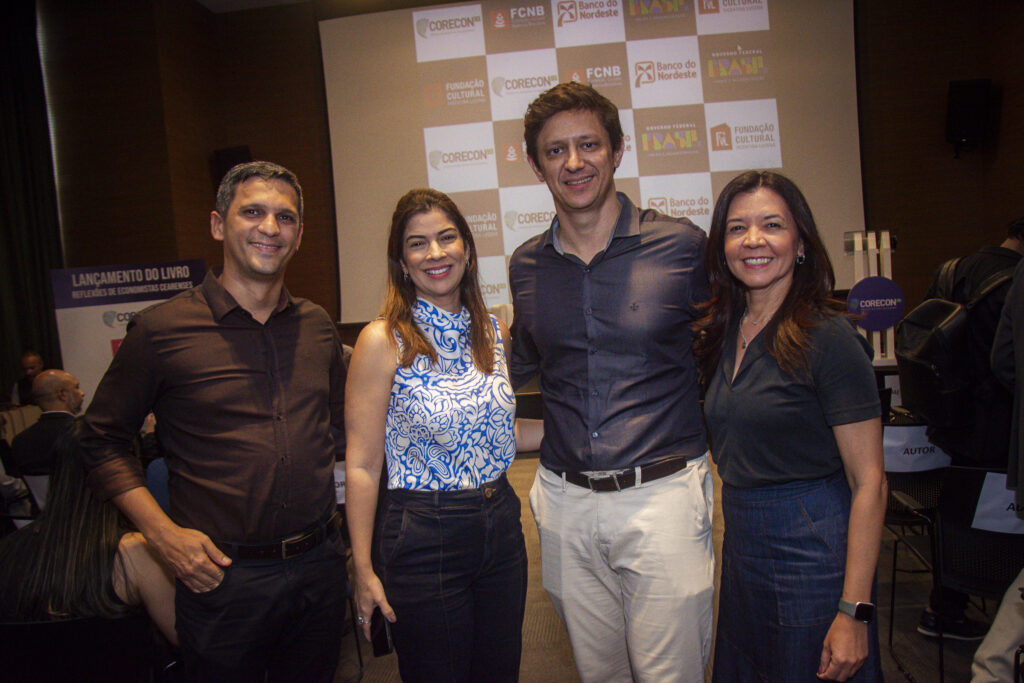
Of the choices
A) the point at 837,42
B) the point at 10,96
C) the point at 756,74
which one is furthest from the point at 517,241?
the point at 10,96

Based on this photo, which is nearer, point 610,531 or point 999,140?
point 610,531

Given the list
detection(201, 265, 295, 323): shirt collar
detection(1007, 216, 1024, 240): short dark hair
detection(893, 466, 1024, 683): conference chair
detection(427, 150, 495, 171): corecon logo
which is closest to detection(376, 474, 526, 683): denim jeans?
detection(201, 265, 295, 323): shirt collar

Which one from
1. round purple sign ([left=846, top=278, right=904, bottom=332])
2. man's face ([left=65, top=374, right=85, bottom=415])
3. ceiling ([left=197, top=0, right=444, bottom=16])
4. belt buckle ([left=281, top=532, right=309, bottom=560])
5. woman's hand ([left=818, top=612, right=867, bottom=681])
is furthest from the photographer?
ceiling ([left=197, top=0, right=444, bottom=16])

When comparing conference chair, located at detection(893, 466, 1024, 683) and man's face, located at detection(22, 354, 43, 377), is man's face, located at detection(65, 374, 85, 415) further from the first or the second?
conference chair, located at detection(893, 466, 1024, 683)

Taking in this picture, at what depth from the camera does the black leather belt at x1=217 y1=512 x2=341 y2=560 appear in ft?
5.06

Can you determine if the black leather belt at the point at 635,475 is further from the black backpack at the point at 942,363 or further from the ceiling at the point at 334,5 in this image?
the ceiling at the point at 334,5

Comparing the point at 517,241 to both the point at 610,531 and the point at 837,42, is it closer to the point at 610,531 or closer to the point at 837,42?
the point at 837,42

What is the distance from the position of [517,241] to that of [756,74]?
256 cm

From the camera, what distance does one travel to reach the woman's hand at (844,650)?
1.31 metres

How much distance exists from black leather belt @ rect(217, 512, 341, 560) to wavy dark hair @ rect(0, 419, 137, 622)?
0.79m

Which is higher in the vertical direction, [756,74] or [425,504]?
[756,74]

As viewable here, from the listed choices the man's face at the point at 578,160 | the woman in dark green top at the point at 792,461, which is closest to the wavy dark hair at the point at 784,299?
the woman in dark green top at the point at 792,461

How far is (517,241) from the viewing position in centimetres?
575

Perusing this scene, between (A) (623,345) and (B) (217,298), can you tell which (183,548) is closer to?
(B) (217,298)
